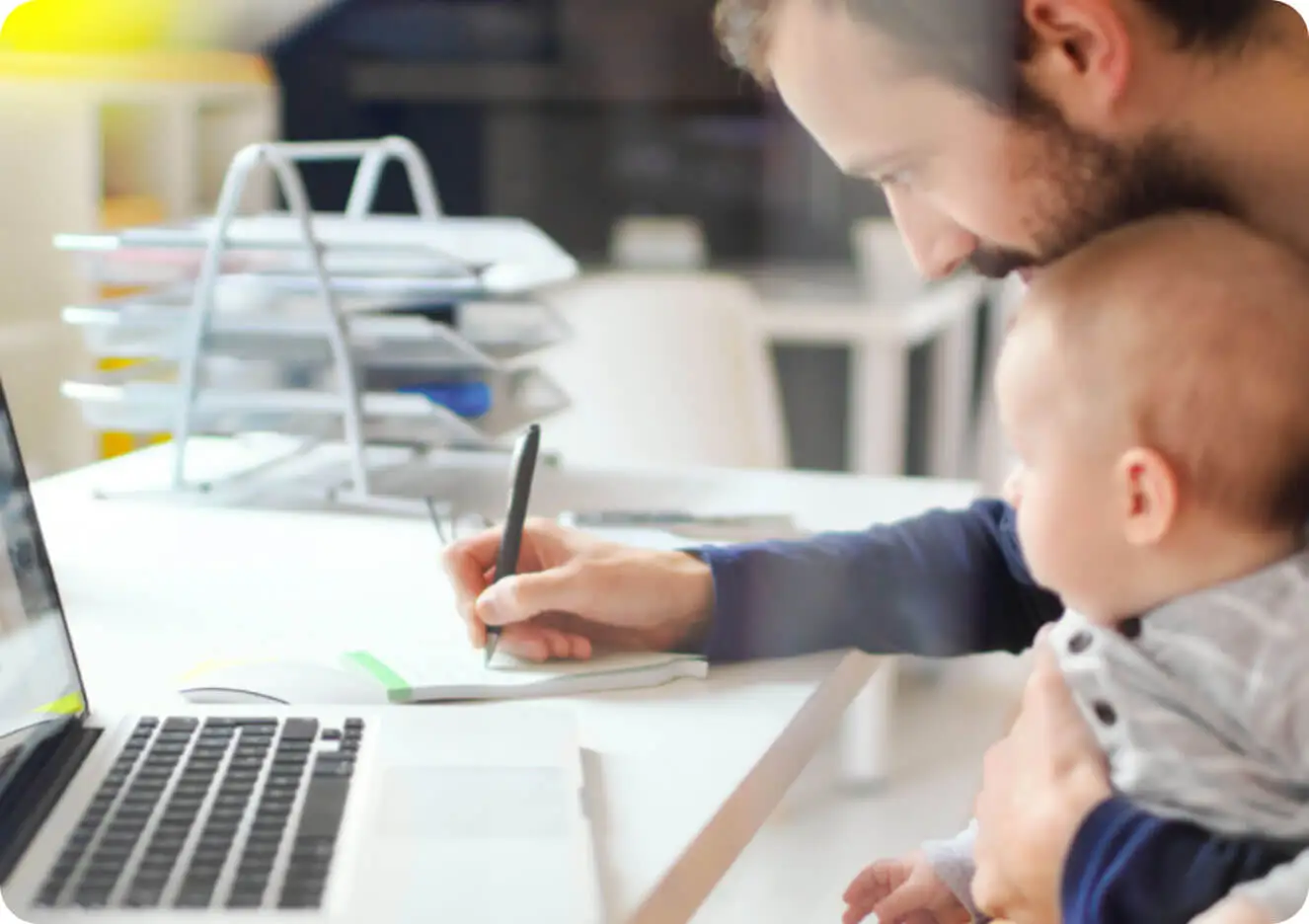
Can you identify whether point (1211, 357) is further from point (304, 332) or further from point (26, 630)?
point (304, 332)

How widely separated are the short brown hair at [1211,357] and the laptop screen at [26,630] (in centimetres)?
38

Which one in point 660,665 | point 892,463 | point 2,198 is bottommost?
point 892,463

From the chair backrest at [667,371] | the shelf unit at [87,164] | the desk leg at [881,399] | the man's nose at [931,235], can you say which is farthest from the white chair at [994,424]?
the shelf unit at [87,164]

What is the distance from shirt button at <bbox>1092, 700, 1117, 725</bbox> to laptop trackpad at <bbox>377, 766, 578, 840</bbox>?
0.61ft

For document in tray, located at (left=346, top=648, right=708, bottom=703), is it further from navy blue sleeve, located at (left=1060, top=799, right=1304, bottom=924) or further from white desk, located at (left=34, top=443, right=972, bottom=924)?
navy blue sleeve, located at (left=1060, top=799, right=1304, bottom=924)

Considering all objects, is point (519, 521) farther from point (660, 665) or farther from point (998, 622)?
point (998, 622)

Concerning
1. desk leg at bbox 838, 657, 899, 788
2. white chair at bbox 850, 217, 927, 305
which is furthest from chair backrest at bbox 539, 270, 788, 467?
desk leg at bbox 838, 657, 899, 788

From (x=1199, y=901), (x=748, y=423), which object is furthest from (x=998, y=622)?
(x=748, y=423)

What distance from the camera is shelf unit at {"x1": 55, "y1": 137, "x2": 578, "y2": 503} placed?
926 millimetres

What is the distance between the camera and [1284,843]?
0.45 meters

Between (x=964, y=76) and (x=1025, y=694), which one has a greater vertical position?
(x=964, y=76)

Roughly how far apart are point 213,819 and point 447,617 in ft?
0.81

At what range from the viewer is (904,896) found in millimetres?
601

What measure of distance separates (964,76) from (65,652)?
0.40 metres
